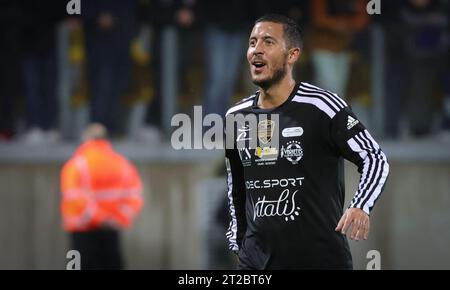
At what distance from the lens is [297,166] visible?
5574 mm

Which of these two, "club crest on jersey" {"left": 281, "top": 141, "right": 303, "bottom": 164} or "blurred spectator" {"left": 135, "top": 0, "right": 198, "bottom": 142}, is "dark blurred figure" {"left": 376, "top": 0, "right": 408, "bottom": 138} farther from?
"club crest on jersey" {"left": 281, "top": 141, "right": 303, "bottom": 164}

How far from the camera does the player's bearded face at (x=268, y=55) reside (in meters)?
5.66

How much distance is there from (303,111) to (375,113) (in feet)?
20.4

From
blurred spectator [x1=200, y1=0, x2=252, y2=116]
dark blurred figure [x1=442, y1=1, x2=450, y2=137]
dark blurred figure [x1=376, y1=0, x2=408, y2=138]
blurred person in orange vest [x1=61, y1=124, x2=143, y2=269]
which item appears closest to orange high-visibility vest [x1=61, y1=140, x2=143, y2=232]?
blurred person in orange vest [x1=61, y1=124, x2=143, y2=269]

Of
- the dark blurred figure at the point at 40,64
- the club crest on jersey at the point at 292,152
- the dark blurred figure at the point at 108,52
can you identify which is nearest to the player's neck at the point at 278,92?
the club crest on jersey at the point at 292,152

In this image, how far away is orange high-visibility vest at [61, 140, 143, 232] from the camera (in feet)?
33.9

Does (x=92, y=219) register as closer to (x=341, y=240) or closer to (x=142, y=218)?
(x=142, y=218)

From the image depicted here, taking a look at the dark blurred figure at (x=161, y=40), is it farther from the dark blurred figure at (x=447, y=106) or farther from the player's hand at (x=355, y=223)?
the player's hand at (x=355, y=223)

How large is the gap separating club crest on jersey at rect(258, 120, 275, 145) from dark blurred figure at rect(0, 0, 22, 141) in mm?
Answer: 6427

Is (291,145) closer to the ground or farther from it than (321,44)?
closer to the ground
